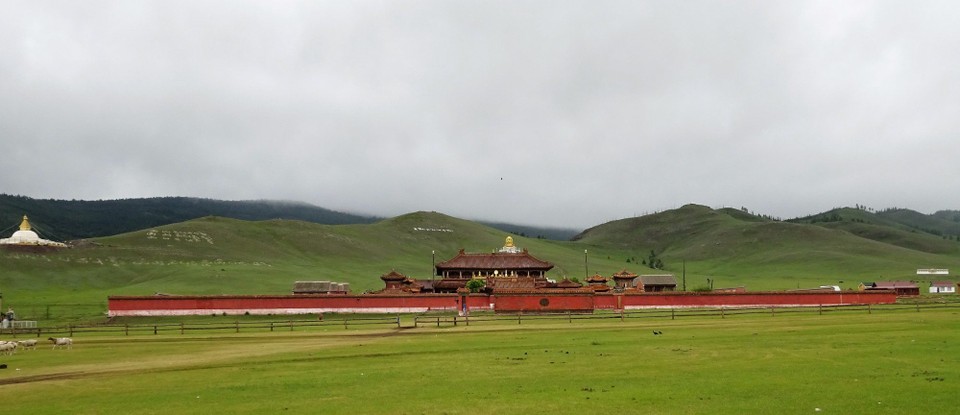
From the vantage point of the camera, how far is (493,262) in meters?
106

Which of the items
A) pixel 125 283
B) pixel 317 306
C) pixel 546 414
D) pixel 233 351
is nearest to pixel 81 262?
pixel 125 283

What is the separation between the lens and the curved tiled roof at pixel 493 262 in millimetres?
105062

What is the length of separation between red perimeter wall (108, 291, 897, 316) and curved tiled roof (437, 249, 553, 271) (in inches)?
1187

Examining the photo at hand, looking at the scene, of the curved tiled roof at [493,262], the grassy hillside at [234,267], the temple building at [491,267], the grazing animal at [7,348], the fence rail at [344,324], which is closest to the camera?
the grazing animal at [7,348]

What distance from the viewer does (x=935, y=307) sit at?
214ft

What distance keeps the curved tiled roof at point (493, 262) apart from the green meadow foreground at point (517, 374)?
63.5m

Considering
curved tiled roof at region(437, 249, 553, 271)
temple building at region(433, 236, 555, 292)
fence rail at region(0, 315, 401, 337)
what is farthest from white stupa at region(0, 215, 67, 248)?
fence rail at region(0, 315, 401, 337)

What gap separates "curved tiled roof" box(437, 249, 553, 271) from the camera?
10506cm

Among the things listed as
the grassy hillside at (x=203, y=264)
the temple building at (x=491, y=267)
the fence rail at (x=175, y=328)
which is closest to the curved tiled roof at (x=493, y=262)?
the temple building at (x=491, y=267)

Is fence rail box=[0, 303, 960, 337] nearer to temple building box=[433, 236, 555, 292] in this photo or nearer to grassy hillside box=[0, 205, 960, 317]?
grassy hillside box=[0, 205, 960, 317]

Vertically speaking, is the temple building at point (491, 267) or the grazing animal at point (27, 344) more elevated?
the temple building at point (491, 267)

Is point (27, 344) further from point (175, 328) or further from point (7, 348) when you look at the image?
point (175, 328)

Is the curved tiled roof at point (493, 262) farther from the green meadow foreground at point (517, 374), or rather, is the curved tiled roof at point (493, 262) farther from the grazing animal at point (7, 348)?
the grazing animal at point (7, 348)

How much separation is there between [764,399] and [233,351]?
26.5m
